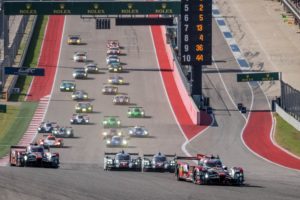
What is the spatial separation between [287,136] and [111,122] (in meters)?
17.7

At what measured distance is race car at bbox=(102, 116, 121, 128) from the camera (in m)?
107

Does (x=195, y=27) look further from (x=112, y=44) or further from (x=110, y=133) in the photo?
(x=112, y=44)

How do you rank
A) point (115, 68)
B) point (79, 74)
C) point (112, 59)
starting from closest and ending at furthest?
point (79, 74) < point (115, 68) < point (112, 59)

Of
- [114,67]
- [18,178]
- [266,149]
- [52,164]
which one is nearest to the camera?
[18,178]

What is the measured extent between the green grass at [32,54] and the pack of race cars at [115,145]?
4559 mm

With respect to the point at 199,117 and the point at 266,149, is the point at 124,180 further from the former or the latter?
the point at 199,117

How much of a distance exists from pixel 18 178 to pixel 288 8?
11973cm

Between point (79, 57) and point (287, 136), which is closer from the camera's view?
point (287, 136)

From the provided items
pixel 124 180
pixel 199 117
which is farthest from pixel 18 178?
pixel 199 117

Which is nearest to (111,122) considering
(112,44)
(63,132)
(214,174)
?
(63,132)

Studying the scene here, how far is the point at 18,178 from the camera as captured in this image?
52719 millimetres

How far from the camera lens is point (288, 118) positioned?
Result: 355 feet

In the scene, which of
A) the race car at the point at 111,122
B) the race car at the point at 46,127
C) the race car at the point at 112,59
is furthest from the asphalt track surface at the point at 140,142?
the race car at the point at 46,127

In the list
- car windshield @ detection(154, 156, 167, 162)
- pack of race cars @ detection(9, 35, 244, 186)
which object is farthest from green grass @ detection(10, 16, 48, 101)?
car windshield @ detection(154, 156, 167, 162)
